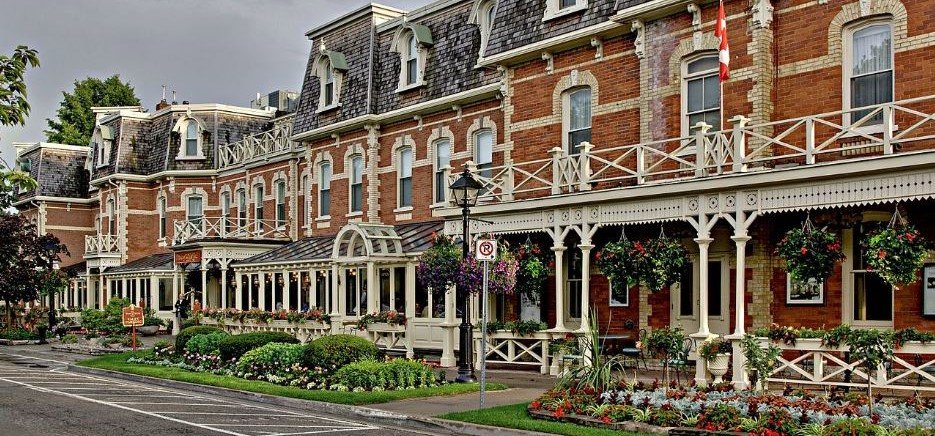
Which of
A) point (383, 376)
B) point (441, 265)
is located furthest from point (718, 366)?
point (383, 376)

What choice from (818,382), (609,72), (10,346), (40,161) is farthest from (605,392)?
(40,161)

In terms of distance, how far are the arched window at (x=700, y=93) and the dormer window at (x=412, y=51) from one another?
36.4 feet

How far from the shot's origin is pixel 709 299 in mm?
20312

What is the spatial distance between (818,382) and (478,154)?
1399cm

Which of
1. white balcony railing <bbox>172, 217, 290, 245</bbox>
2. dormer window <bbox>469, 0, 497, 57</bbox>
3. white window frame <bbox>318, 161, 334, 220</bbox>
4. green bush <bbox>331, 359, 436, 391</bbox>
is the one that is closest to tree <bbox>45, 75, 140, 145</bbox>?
white balcony railing <bbox>172, 217, 290, 245</bbox>

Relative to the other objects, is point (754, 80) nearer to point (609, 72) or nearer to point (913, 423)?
point (609, 72)

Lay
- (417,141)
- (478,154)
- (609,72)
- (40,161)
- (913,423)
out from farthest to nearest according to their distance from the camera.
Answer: (40,161), (417,141), (478,154), (609,72), (913,423)

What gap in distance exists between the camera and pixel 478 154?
2781 cm

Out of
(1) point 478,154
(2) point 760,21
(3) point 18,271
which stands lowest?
(3) point 18,271

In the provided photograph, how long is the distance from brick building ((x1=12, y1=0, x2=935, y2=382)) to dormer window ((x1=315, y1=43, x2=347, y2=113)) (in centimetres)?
7

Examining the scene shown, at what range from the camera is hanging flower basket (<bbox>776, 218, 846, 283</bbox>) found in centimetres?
1588

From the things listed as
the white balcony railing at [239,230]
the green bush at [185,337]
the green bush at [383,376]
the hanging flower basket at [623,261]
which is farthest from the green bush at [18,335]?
the hanging flower basket at [623,261]

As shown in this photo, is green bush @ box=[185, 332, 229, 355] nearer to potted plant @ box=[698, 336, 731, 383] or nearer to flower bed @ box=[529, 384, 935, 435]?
flower bed @ box=[529, 384, 935, 435]

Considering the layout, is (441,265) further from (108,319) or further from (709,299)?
(108,319)
